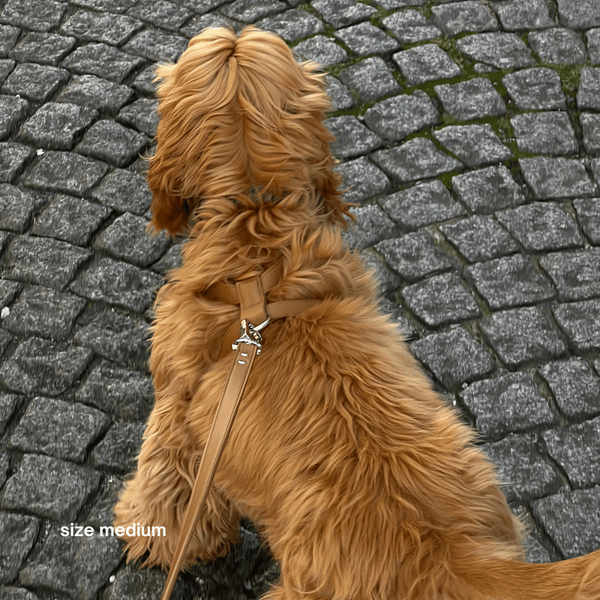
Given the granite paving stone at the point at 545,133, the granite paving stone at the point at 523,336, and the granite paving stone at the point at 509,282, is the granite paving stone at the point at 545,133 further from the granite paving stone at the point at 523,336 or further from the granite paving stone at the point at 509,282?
the granite paving stone at the point at 523,336

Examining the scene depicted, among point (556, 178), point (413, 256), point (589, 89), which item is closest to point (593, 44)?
point (589, 89)

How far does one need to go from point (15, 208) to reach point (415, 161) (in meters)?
2.30

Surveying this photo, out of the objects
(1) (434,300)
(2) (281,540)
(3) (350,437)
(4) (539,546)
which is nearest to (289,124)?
(3) (350,437)

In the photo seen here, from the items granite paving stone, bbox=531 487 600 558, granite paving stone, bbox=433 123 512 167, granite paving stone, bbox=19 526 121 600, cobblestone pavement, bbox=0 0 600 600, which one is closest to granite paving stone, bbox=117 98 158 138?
cobblestone pavement, bbox=0 0 600 600

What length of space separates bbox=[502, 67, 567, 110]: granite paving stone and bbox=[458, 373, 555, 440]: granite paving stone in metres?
1.86

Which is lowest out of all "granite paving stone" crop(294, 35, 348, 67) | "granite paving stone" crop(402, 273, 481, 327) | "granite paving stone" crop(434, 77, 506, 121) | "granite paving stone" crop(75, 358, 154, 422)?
"granite paving stone" crop(75, 358, 154, 422)

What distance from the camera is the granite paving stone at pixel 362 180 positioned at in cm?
364

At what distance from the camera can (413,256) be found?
341cm

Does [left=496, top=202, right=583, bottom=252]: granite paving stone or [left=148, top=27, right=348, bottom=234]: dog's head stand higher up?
[left=148, top=27, right=348, bottom=234]: dog's head

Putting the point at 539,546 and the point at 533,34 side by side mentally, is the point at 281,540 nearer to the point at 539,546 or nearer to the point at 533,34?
the point at 539,546

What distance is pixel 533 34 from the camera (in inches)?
169

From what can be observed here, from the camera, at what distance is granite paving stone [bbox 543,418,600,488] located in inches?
110

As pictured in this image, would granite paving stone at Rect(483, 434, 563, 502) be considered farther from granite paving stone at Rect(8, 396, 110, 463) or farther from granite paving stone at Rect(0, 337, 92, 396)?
granite paving stone at Rect(0, 337, 92, 396)

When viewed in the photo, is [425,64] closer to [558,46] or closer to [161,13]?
[558,46]
